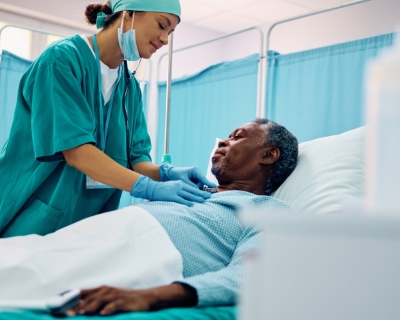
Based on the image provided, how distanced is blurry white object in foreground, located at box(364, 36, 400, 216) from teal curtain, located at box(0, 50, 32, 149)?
2.77 m

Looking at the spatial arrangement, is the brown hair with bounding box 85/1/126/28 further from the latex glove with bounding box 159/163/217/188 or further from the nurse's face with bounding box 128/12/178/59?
the latex glove with bounding box 159/163/217/188

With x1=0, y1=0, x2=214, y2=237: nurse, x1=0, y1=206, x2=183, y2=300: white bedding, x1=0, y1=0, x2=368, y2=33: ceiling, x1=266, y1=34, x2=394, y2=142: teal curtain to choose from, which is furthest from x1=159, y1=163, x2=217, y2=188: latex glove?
x1=0, y1=0, x2=368, y2=33: ceiling

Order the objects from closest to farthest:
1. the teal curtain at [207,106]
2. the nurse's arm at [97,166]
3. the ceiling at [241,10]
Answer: the nurse's arm at [97,166] → the teal curtain at [207,106] → the ceiling at [241,10]

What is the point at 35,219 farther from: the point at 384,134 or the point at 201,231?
the point at 384,134

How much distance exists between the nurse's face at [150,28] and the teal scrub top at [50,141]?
169 millimetres

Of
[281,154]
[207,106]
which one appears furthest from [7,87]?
[281,154]

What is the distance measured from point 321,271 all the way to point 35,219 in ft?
3.90

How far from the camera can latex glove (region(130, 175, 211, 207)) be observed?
4.98 ft

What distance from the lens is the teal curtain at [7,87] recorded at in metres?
3.04

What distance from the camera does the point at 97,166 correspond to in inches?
58.0

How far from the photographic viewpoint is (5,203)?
1.58m

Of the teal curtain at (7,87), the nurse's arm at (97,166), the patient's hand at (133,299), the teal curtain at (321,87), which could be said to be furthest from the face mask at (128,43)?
the teal curtain at (7,87)

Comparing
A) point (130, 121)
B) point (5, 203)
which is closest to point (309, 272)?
point (5, 203)

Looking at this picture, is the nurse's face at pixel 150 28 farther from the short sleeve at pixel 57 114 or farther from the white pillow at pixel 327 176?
the white pillow at pixel 327 176
